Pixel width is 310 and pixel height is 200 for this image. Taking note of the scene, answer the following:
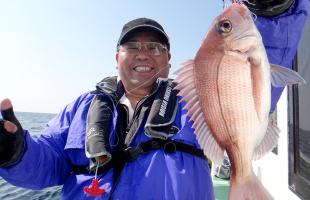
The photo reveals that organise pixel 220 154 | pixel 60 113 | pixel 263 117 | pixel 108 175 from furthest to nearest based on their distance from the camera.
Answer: pixel 60 113 < pixel 108 175 < pixel 220 154 < pixel 263 117

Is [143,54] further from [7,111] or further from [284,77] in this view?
[284,77]

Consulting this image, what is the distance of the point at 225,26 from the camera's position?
159 cm

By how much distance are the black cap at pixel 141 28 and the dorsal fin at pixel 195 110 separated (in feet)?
5.57

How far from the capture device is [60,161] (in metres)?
3.05

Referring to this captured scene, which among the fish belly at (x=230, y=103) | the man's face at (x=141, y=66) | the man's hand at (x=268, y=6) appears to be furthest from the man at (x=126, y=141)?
the fish belly at (x=230, y=103)

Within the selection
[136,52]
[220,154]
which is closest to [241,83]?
[220,154]

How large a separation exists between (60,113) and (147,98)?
953mm

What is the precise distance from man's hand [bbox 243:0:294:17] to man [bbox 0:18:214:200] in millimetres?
1253

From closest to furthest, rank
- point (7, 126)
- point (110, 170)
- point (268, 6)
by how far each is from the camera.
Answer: point (268, 6), point (7, 126), point (110, 170)

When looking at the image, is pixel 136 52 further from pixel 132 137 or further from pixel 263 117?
pixel 263 117

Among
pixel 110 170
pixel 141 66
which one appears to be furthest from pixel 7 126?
pixel 141 66

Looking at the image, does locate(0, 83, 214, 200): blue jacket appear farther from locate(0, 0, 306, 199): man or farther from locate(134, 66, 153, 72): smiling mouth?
locate(134, 66, 153, 72): smiling mouth

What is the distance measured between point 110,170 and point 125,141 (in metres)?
0.29

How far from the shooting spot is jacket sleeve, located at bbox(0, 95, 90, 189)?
2.65 metres
